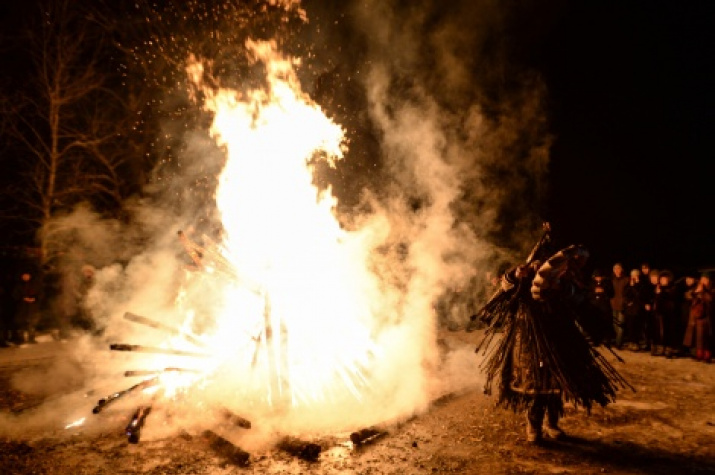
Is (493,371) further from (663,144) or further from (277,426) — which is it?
(663,144)

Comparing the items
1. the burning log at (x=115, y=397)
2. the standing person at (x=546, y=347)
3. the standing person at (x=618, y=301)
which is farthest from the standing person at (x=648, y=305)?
the burning log at (x=115, y=397)

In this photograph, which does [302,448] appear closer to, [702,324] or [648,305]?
[702,324]

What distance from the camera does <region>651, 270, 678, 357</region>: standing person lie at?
32.4ft

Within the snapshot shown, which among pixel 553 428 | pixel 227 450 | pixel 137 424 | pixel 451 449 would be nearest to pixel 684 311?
pixel 553 428

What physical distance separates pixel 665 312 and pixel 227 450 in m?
8.52

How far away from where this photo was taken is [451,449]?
5125mm

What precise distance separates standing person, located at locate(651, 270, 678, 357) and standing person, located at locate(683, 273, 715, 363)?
37 cm

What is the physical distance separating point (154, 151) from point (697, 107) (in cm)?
1722

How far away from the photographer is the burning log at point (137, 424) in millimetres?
5285

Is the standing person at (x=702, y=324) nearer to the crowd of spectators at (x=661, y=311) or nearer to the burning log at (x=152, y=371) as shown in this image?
the crowd of spectators at (x=661, y=311)

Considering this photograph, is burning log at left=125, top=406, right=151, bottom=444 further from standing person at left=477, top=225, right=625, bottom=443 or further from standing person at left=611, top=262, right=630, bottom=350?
standing person at left=611, top=262, right=630, bottom=350

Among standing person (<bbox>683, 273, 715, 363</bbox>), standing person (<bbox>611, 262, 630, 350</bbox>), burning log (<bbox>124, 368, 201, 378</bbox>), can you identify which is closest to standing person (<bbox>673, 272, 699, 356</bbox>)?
standing person (<bbox>683, 273, 715, 363</bbox>)

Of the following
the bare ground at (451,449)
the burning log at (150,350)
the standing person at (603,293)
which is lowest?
the bare ground at (451,449)

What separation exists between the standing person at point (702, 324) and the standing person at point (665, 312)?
37 cm
